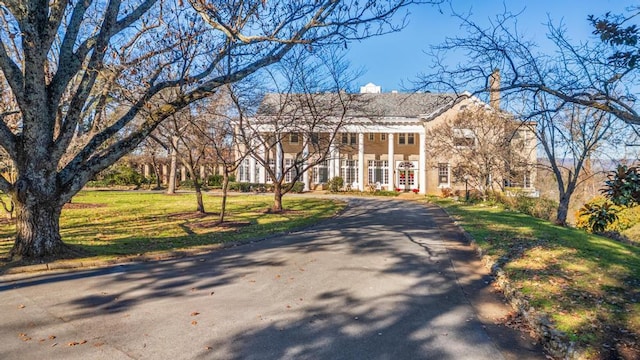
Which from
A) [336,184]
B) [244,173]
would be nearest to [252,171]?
[244,173]

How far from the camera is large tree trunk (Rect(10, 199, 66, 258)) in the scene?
802 cm

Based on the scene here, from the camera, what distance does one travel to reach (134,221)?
15.5 m

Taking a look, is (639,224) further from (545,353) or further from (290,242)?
(545,353)

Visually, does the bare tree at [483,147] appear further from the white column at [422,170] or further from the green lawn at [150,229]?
the green lawn at [150,229]

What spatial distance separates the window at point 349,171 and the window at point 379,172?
1510 mm

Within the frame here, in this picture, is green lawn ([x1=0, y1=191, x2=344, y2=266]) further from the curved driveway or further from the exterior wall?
the exterior wall

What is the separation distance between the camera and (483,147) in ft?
79.5

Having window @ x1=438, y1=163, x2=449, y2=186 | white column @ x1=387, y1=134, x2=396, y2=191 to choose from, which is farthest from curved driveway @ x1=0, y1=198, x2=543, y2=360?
white column @ x1=387, y1=134, x2=396, y2=191

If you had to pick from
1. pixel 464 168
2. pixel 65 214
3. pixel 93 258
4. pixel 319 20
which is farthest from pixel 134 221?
pixel 464 168

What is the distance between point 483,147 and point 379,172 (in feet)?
58.9

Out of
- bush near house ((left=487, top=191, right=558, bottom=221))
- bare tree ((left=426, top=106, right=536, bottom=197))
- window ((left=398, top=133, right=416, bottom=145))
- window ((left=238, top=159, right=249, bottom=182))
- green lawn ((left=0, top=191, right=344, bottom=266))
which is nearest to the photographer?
green lawn ((left=0, top=191, right=344, bottom=266))

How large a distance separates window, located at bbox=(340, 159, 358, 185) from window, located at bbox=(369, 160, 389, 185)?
151 centimetres

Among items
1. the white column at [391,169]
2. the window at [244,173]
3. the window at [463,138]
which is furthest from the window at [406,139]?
the window at [244,173]

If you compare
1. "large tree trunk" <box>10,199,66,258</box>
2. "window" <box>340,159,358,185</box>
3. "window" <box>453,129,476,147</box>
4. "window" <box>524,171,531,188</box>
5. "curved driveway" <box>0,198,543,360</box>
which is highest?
"window" <box>453,129,476,147</box>
